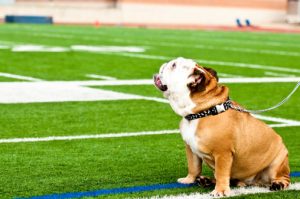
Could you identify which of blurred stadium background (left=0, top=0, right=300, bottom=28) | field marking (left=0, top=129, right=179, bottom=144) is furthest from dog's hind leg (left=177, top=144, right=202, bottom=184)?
blurred stadium background (left=0, top=0, right=300, bottom=28)

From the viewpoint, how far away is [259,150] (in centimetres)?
530

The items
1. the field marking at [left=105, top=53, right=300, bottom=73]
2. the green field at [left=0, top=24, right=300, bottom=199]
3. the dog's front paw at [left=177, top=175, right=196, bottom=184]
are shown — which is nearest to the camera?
the dog's front paw at [left=177, top=175, right=196, bottom=184]

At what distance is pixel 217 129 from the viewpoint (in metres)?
5.13

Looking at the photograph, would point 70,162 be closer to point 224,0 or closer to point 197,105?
point 197,105

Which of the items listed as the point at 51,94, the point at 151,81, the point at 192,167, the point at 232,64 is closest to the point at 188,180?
the point at 192,167

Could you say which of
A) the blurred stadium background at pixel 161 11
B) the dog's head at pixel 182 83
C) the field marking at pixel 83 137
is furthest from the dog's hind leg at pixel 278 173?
the blurred stadium background at pixel 161 11

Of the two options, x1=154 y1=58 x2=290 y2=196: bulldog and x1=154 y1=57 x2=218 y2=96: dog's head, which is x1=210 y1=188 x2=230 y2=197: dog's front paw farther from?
x1=154 y1=57 x2=218 y2=96: dog's head

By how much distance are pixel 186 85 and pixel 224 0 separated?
56279 mm

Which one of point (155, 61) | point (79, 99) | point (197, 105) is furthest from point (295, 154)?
point (155, 61)

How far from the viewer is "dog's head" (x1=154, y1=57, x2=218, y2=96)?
5.06 meters

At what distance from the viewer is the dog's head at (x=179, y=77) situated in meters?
5.06

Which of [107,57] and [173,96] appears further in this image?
[107,57]

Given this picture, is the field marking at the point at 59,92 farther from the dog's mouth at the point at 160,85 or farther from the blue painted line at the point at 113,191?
the dog's mouth at the point at 160,85

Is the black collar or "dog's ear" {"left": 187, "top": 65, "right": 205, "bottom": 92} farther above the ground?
"dog's ear" {"left": 187, "top": 65, "right": 205, "bottom": 92}
